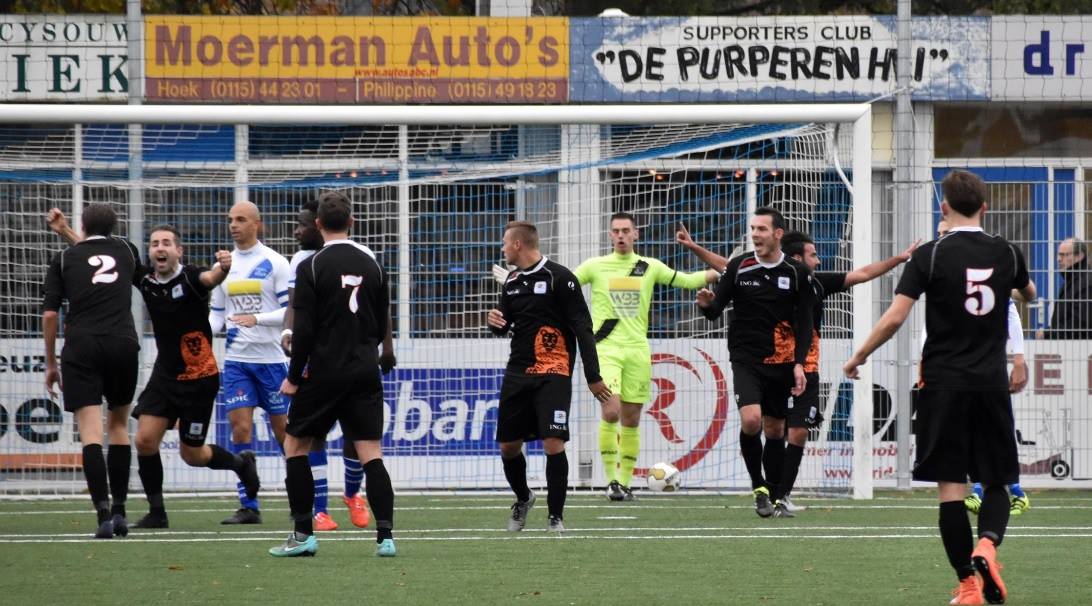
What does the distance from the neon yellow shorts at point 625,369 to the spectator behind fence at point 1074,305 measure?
3.55m

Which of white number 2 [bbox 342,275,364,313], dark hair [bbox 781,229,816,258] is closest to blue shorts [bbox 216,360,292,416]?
white number 2 [bbox 342,275,364,313]

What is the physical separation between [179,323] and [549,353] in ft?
7.55

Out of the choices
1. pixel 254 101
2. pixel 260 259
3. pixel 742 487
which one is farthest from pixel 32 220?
pixel 742 487

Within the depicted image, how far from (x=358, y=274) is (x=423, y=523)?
3007 millimetres

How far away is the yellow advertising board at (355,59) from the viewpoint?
15.2 m

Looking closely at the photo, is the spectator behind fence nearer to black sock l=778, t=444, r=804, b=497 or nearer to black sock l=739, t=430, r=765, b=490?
black sock l=778, t=444, r=804, b=497

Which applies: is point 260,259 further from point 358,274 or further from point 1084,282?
point 1084,282

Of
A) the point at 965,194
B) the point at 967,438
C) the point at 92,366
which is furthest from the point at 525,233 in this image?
the point at 967,438

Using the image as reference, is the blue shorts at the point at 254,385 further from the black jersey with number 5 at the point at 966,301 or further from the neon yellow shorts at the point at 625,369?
the black jersey with number 5 at the point at 966,301

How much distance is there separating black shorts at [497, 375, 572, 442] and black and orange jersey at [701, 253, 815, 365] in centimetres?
153

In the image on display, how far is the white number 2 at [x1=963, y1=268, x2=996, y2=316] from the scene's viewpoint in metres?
7.06

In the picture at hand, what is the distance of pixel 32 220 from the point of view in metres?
14.2

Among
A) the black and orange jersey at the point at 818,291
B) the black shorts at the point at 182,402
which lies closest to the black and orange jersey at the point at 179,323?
the black shorts at the point at 182,402

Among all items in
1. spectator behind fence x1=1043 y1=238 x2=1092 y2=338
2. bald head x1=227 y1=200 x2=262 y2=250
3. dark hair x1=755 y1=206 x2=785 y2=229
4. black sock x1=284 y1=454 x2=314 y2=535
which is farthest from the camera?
spectator behind fence x1=1043 y1=238 x2=1092 y2=338
